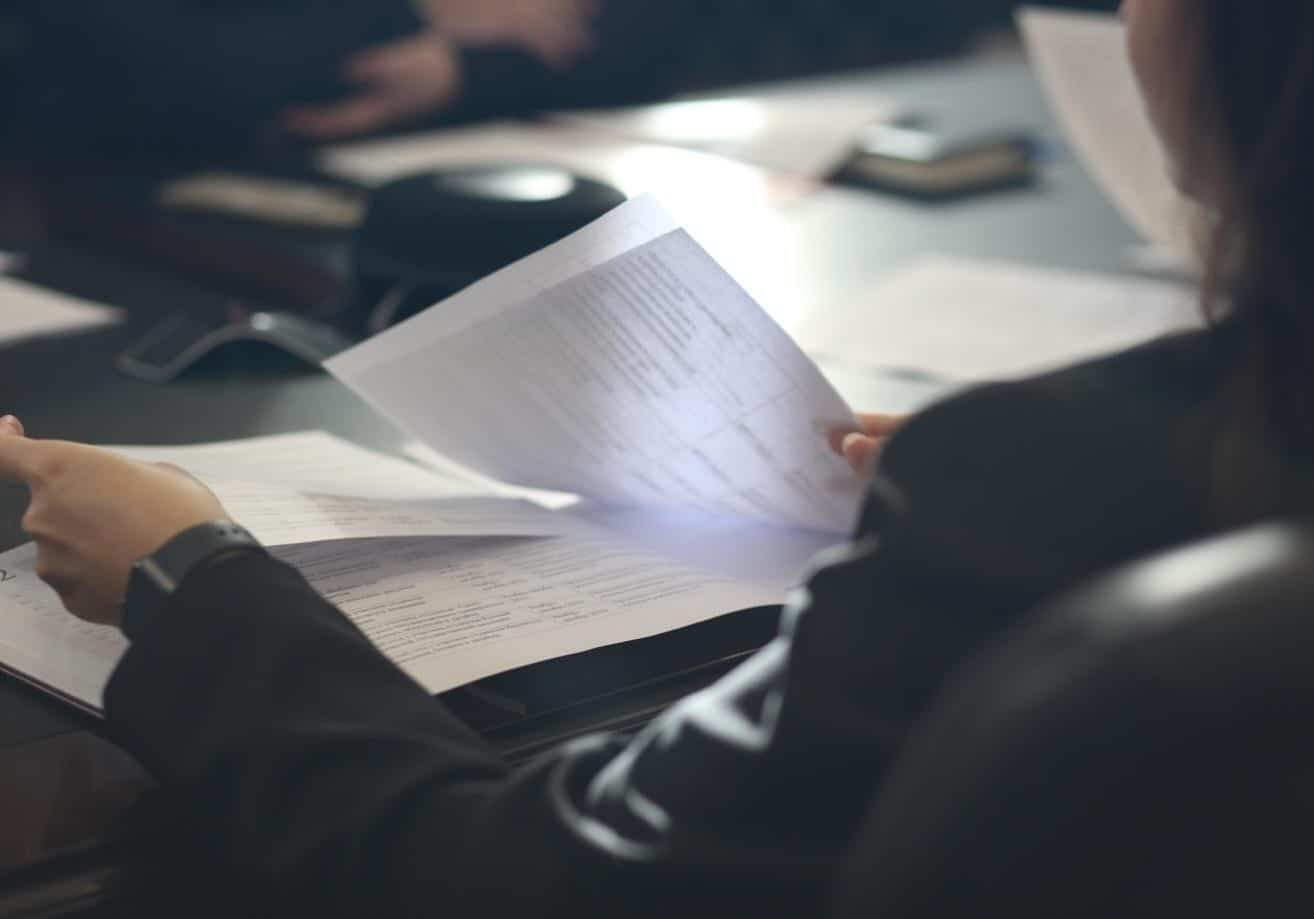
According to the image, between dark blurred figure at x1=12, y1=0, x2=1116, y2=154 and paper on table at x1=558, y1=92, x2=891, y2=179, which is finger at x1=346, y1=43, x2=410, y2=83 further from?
paper on table at x1=558, y1=92, x2=891, y2=179

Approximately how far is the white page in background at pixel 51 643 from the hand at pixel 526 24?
1.52 meters

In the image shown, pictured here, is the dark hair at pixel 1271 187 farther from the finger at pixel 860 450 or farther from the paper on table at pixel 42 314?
the paper on table at pixel 42 314

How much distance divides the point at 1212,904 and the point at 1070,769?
0.06 m

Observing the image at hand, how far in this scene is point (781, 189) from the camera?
1713 millimetres

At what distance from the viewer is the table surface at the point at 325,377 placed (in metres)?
0.98

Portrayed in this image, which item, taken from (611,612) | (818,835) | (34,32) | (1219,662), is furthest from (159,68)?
(1219,662)

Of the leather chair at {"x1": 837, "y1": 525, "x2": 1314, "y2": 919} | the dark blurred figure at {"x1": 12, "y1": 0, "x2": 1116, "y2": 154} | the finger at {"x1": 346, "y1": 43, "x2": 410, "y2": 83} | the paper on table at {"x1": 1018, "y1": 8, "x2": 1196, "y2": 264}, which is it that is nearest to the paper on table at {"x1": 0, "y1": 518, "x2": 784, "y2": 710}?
the leather chair at {"x1": 837, "y1": 525, "x2": 1314, "y2": 919}

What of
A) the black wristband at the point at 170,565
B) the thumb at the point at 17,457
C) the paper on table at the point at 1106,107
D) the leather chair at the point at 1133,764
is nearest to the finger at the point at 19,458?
the thumb at the point at 17,457

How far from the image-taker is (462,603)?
0.72 meters

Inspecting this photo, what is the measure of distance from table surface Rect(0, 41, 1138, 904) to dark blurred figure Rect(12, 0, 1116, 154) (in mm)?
322

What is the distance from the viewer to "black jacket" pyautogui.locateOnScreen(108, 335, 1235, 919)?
0.43m

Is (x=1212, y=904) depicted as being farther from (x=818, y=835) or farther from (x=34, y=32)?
(x=34, y=32)

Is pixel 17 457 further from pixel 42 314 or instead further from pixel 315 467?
pixel 42 314

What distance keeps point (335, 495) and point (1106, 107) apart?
1.01 m
